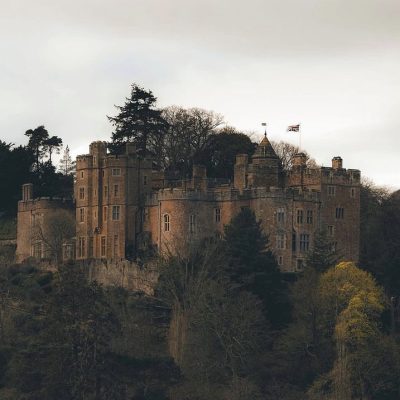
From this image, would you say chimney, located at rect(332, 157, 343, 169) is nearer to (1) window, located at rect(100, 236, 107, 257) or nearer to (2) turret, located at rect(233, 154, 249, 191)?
(2) turret, located at rect(233, 154, 249, 191)

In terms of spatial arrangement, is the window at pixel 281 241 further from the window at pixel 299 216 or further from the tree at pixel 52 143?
the tree at pixel 52 143

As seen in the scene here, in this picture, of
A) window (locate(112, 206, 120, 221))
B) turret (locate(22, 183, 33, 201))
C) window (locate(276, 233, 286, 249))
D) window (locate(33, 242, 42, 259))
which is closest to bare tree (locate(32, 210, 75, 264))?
window (locate(33, 242, 42, 259))

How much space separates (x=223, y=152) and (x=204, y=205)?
11351mm

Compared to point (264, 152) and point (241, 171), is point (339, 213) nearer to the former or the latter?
point (264, 152)

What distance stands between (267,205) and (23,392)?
17.5 metres

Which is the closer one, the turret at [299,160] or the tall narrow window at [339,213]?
the tall narrow window at [339,213]

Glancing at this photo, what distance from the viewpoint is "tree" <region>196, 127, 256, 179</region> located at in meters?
109

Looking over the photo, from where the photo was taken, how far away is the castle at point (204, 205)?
322 ft

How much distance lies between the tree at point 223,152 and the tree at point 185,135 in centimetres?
51

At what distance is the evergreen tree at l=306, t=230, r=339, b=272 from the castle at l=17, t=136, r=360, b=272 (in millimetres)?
1057

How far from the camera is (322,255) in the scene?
9581 cm

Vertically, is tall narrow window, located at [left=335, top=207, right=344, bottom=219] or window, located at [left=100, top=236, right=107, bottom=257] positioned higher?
tall narrow window, located at [left=335, top=207, right=344, bottom=219]

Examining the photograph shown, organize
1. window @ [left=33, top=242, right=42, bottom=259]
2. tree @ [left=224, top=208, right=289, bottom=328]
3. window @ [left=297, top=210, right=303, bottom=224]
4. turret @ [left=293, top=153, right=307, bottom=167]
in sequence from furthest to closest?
window @ [left=33, top=242, right=42, bottom=259] < turret @ [left=293, top=153, right=307, bottom=167] < window @ [left=297, top=210, right=303, bottom=224] < tree @ [left=224, top=208, right=289, bottom=328]

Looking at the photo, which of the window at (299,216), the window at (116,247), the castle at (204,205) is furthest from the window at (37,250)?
the window at (299,216)
